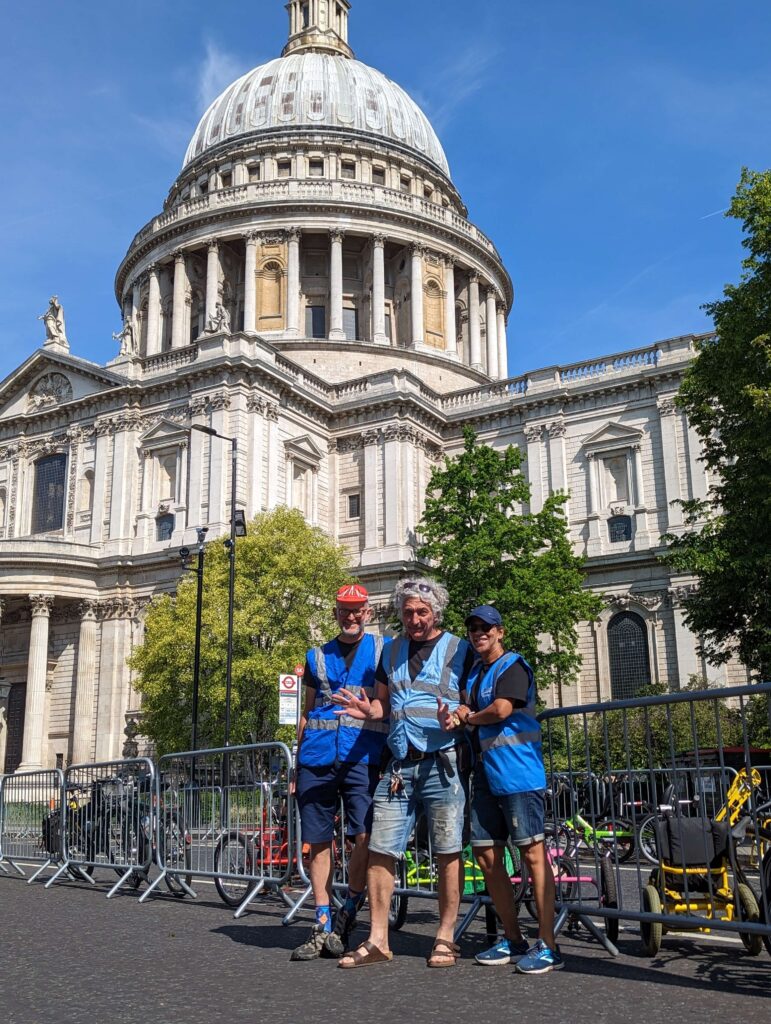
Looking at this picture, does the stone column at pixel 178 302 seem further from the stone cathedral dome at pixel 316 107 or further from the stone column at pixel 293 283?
the stone cathedral dome at pixel 316 107

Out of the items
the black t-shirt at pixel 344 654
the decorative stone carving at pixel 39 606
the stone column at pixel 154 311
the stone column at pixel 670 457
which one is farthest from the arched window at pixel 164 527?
the black t-shirt at pixel 344 654

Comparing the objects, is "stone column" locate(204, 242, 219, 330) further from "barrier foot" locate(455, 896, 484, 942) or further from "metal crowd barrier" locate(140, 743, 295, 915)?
"barrier foot" locate(455, 896, 484, 942)

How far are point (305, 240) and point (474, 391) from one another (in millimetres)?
16245

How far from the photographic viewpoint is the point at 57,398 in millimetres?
45875

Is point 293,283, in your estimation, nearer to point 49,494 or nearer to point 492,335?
point 492,335

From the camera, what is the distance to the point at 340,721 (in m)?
7.80

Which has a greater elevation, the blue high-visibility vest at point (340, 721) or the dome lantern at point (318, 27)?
the dome lantern at point (318, 27)

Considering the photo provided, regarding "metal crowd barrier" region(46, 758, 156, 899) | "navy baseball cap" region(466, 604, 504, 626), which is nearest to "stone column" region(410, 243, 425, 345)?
"metal crowd barrier" region(46, 758, 156, 899)

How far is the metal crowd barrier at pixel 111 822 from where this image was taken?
12164 mm

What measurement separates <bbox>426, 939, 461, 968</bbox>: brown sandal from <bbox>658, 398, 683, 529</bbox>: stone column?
34.6 meters

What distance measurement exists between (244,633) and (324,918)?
963 inches

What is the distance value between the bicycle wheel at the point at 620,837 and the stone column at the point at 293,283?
46.9 meters

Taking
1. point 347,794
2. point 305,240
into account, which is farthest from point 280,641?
point 305,240

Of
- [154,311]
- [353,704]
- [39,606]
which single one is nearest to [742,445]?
[353,704]
